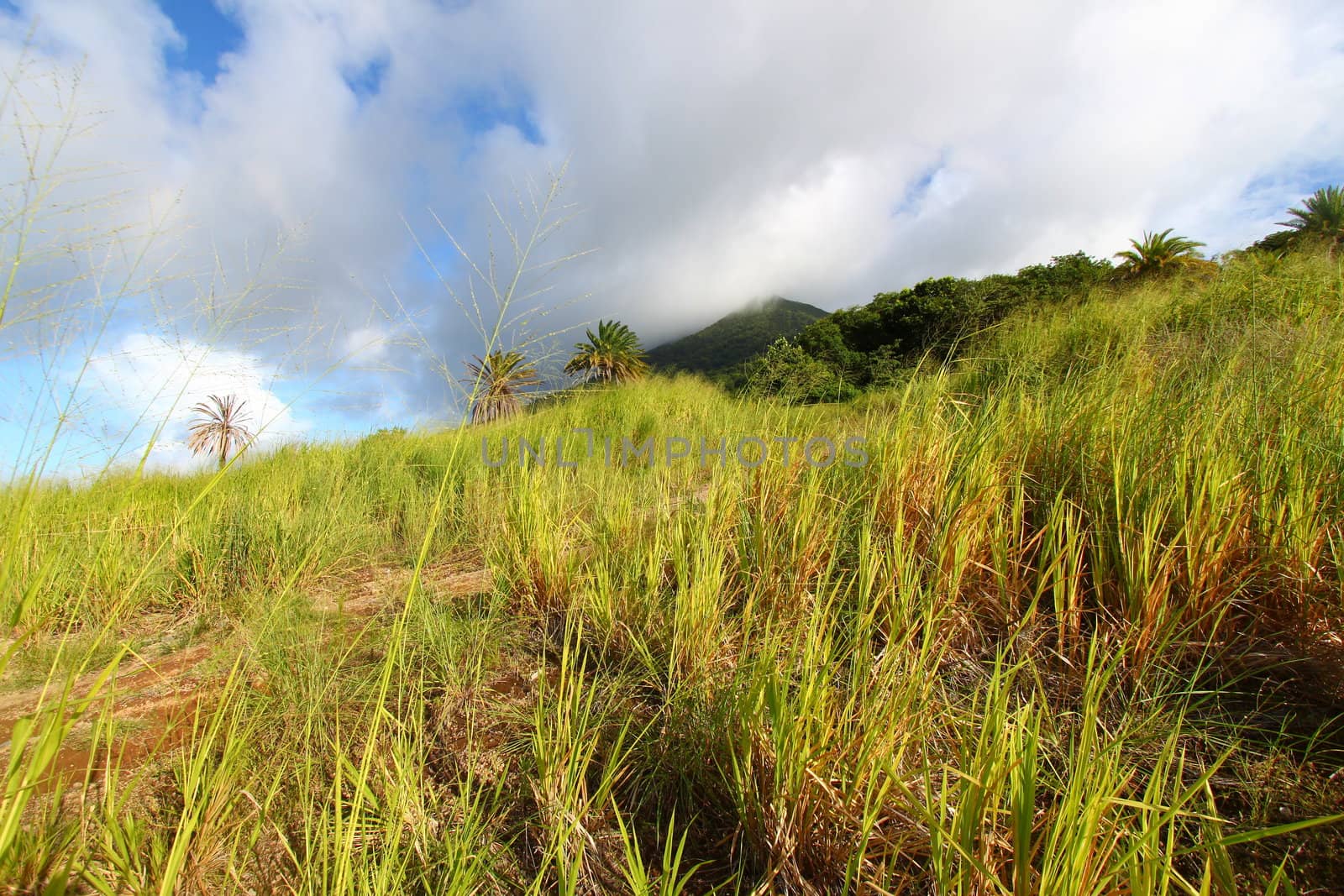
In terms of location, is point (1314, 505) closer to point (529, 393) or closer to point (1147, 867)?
point (1147, 867)

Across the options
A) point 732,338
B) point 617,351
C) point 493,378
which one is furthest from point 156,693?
point 732,338

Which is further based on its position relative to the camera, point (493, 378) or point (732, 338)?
point (732, 338)

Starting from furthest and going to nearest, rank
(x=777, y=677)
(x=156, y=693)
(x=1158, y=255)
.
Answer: (x=1158, y=255), (x=156, y=693), (x=777, y=677)

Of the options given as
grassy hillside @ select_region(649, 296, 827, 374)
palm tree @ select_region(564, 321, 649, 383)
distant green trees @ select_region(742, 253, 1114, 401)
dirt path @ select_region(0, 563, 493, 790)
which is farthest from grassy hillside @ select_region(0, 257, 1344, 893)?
grassy hillside @ select_region(649, 296, 827, 374)

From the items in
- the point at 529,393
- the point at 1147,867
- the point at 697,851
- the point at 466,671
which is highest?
the point at 529,393

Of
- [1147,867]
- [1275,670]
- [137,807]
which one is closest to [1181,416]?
[1275,670]

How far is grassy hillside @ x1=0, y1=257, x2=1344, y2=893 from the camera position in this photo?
91 centimetres

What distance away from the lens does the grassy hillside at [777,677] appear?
0.91m

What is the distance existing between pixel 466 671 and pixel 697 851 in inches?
34.6

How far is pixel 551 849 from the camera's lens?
91 centimetres

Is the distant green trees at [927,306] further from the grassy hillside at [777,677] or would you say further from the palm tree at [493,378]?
the palm tree at [493,378]

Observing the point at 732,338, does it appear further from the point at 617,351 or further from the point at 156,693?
the point at 156,693

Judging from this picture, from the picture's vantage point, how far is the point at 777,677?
3.46 feet

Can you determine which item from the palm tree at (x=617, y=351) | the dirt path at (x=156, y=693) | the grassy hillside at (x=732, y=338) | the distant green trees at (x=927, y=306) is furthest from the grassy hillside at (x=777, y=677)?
the grassy hillside at (x=732, y=338)
